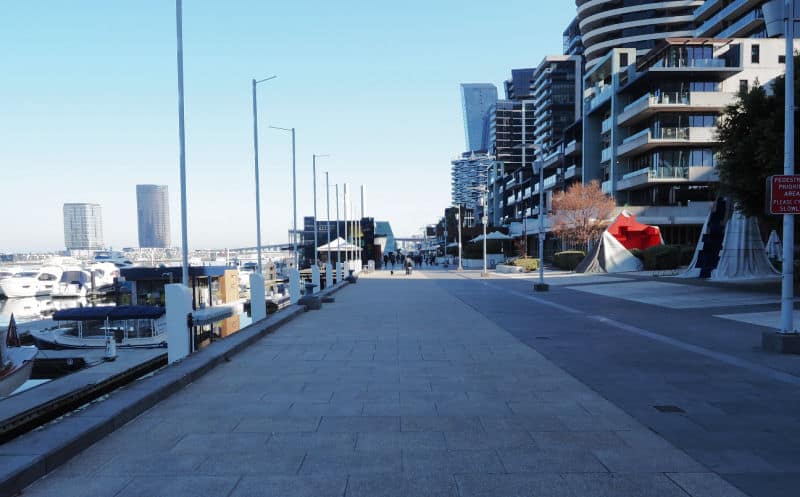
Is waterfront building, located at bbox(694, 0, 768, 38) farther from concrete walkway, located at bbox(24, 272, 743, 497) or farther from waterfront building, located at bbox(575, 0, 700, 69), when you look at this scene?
concrete walkway, located at bbox(24, 272, 743, 497)

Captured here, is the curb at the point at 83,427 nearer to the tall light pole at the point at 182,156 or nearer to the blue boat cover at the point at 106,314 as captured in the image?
the tall light pole at the point at 182,156

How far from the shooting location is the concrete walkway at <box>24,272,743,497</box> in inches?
155

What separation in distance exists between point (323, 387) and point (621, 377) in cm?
411

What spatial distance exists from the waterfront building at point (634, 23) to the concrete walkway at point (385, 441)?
7786 centimetres

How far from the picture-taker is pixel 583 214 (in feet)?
143

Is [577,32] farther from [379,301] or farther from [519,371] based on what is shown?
[519,371]

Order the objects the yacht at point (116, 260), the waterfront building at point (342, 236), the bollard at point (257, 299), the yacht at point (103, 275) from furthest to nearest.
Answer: the yacht at point (116, 260), the waterfront building at point (342, 236), the yacht at point (103, 275), the bollard at point (257, 299)

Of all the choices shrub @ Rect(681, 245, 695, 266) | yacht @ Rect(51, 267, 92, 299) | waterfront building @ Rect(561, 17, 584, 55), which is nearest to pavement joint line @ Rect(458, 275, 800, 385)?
shrub @ Rect(681, 245, 695, 266)

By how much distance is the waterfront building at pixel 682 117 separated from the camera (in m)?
46.6

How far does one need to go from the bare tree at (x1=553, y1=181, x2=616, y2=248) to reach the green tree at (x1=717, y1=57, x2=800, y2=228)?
26.1 metres

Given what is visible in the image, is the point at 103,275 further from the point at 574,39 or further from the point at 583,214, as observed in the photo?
the point at 574,39

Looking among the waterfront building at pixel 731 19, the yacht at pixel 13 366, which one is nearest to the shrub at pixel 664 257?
the yacht at pixel 13 366

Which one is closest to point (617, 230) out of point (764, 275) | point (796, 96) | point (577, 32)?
point (764, 275)

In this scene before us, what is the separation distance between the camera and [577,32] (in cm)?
11181
